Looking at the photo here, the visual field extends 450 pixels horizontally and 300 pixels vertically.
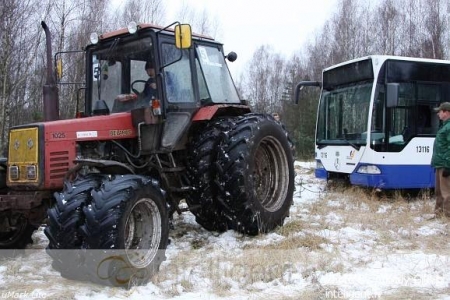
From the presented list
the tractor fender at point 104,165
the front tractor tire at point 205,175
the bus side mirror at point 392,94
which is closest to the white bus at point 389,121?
the bus side mirror at point 392,94

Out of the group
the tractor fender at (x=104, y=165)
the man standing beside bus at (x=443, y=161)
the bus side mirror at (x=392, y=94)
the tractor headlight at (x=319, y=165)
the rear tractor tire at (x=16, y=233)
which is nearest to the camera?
the tractor fender at (x=104, y=165)

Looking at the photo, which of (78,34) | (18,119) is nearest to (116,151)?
(78,34)

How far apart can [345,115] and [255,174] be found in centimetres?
452

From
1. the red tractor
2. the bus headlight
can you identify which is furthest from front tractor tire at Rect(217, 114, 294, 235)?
the bus headlight

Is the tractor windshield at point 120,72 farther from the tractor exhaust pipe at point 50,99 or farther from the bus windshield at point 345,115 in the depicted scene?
the bus windshield at point 345,115

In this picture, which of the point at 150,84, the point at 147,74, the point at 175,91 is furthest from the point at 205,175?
the point at 147,74

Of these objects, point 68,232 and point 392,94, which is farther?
point 392,94

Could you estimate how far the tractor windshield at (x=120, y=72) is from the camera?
5.61 metres

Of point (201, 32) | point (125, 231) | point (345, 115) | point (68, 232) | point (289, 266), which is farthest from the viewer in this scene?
point (201, 32)

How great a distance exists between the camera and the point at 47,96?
571cm

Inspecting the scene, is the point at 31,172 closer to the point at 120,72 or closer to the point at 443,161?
the point at 120,72

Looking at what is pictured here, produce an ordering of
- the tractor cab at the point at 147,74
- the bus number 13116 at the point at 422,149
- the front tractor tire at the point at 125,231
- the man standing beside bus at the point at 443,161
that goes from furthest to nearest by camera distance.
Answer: the bus number 13116 at the point at 422,149 < the man standing beside bus at the point at 443,161 < the tractor cab at the point at 147,74 < the front tractor tire at the point at 125,231

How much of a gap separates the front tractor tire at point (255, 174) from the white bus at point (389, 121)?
10.4ft

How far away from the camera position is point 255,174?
5918mm
